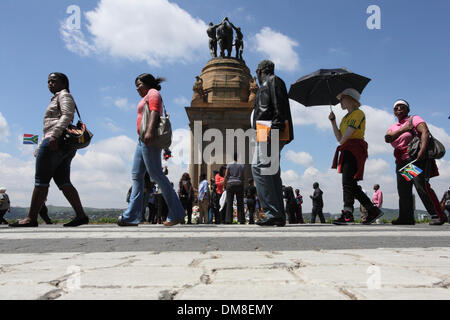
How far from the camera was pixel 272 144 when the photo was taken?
231 inches

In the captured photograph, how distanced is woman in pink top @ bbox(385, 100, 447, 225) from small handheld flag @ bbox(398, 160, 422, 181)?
78mm

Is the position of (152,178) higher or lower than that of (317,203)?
higher

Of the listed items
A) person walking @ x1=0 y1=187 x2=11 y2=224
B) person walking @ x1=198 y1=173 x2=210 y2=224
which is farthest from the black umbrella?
person walking @ x1=0 y1=187 x2=11 y2=224

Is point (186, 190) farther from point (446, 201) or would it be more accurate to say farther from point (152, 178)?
point (446, 201)

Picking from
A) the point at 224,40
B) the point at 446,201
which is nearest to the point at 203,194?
the point at 446,201

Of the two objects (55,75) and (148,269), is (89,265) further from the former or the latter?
(55,75)

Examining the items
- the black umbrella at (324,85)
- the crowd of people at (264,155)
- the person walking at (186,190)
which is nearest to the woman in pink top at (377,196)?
the person walking at (186,190)

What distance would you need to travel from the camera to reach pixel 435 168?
22.8 feet

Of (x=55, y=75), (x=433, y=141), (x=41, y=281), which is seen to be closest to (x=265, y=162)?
(x=433, y=141)

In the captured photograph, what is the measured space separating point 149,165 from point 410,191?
4716 millimetres

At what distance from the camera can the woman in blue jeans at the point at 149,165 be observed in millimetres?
5695

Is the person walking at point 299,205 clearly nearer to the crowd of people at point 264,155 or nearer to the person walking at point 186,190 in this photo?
the person walking at point 186,190

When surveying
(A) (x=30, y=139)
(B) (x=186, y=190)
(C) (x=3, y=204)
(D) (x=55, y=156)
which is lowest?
(C) (x=3, y=204)

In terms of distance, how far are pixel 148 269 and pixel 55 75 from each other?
18.0 ft
